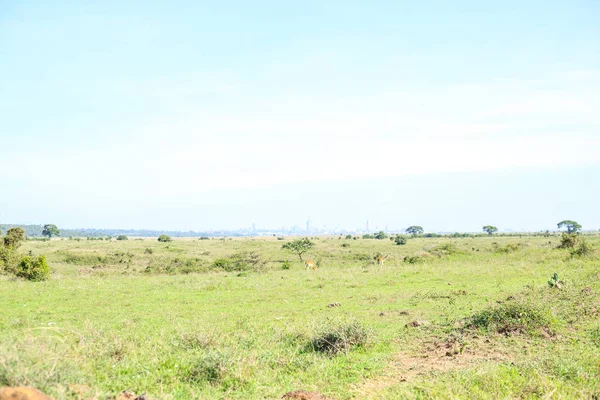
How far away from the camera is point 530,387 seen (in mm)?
7570

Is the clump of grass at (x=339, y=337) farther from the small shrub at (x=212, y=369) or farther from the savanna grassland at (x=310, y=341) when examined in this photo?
the small shrub at (x=212, y=369)

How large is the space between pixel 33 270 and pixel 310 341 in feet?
74.4

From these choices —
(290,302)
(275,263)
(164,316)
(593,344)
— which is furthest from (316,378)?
(275,263)

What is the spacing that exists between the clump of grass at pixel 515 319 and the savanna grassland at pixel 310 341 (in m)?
0.03

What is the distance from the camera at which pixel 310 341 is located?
10984 millimetres

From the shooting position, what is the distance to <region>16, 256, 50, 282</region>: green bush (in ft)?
88.9

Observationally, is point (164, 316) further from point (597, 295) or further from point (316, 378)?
point (597, 295)

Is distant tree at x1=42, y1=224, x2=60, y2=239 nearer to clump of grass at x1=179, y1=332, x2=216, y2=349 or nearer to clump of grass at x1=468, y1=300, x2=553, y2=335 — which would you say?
clump of grass at x1=179, y1=332, x2=216, y2=349

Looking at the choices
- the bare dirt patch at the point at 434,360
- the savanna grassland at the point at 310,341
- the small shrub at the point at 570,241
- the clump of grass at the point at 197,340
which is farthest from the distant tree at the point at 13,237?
the small shrub at the point at 570,241

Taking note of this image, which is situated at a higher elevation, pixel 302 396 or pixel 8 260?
pixel 8 260

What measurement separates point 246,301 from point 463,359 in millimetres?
11084

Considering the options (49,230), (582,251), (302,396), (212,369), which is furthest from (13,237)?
(49,230)

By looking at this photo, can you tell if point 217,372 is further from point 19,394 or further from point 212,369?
point 19,394

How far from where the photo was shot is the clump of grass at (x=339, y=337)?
10562mm
